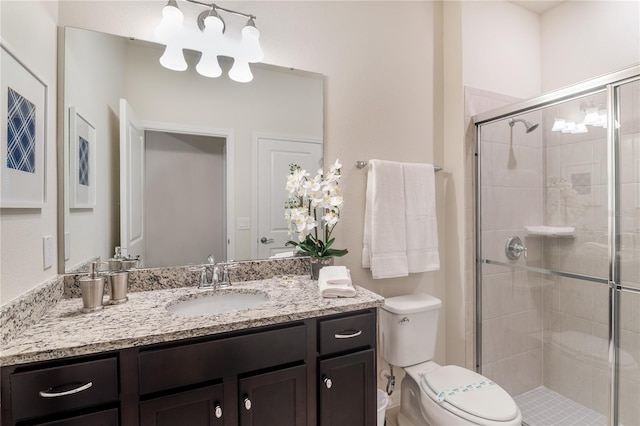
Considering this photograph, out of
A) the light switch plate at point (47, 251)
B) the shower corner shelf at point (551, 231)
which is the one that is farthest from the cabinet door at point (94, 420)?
the shower corner shelf at point (551, 231)

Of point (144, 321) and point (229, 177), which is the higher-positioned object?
point (229, 177)

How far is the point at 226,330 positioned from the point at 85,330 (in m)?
0.44

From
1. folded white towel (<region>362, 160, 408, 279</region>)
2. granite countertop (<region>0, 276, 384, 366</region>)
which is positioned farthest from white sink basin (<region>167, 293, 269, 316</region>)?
folded white towel (<region>362, 160, 408, 279</region>)

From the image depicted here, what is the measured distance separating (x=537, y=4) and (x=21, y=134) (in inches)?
126

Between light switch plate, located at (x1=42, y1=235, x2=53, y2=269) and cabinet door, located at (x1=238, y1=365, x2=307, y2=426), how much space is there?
87 centimetres

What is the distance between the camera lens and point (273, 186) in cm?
171

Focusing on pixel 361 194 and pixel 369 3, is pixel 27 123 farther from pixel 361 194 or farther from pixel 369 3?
pixel 369 3

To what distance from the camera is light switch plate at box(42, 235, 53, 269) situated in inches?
46.3

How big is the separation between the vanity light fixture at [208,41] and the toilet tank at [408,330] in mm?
1520

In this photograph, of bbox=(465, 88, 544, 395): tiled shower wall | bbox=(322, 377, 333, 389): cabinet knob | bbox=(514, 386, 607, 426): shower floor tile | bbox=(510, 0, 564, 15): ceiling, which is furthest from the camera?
bbox=(510, 0, 564, 15): ceiling

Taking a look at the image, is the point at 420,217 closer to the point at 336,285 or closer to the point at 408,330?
the point at 408,330

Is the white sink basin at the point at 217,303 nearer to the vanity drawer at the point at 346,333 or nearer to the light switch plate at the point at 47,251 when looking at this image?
the vanity drawer at the point at 346,333

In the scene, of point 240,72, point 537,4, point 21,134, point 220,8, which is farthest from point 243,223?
point 537,4

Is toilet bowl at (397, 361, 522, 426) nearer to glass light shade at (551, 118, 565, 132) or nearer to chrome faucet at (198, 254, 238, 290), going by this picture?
chrome faucet at (198, 254, 238, 290)
